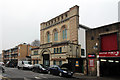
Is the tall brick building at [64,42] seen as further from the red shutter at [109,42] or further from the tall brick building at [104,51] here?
the red shutter at [109,42]

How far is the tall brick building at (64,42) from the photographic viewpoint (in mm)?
24970

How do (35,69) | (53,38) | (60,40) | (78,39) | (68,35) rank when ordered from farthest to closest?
1. (53,38)
2. (60,40)
3. (68,35)
4. (78,39)
5. (35,69)

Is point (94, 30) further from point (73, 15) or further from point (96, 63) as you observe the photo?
point (73, 15)

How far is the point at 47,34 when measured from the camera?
1475 inches

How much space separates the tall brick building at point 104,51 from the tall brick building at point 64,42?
1.95 metres

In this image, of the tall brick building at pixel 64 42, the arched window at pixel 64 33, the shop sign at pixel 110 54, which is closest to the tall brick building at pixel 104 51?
the shop sign at pixel 110 54

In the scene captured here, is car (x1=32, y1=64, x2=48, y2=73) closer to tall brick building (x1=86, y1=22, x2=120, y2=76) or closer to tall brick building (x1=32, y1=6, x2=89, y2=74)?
tall brick building (x1=32, y1=6, x2=89, y2=74)

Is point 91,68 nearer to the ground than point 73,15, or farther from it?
nearer to the ground

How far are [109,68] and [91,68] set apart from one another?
2520 millimetres

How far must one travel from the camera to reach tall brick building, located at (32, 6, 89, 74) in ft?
81.9

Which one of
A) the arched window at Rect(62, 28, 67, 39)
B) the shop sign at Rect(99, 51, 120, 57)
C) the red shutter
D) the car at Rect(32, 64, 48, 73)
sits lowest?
the car at Rect(32, 64, 48, 73)

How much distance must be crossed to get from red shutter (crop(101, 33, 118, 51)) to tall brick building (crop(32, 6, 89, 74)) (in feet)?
13.1

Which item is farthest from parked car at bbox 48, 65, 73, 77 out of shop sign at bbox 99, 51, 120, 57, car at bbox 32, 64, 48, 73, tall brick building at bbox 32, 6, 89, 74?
shop sign at bbox 99, 51, 120, 57

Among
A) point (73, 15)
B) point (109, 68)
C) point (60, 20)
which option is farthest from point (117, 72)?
point (60, 20)
